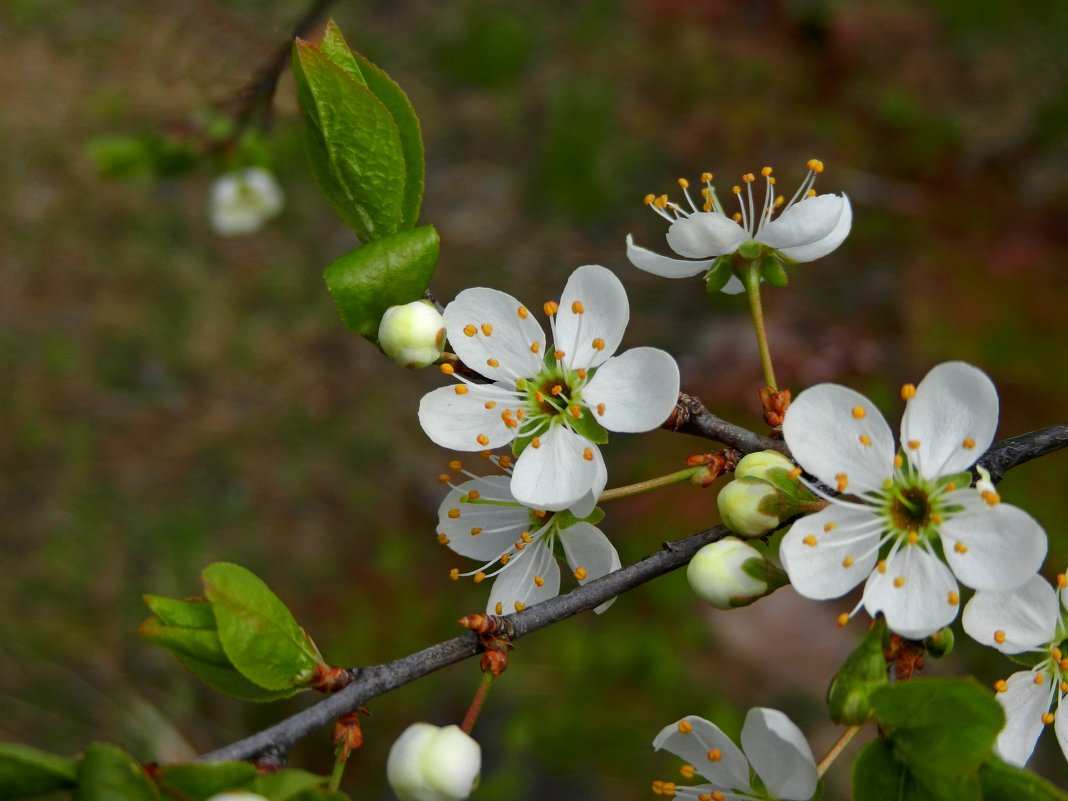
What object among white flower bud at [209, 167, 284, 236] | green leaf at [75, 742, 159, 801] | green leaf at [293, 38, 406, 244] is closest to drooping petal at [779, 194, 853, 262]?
green leaf at [293, 38, 406, 244]

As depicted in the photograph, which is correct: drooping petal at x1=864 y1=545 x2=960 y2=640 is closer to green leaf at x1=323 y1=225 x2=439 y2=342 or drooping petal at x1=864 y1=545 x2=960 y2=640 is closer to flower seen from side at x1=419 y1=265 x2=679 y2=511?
flower seen from side at x1=419 y1=265 x2=679 y2=511

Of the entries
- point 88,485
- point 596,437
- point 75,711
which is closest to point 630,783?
point 75,711

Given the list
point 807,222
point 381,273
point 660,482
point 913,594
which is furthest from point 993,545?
point 381,273

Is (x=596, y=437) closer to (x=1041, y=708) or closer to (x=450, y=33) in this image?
(x=1041, y=708)

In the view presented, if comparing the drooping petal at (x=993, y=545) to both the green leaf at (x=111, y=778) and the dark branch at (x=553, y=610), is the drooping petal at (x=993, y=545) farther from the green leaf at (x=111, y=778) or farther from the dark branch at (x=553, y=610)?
the green leaf at (x=111, y=778)

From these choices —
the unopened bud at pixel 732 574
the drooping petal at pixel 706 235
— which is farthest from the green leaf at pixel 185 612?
the drooping petal at pixel 706 235

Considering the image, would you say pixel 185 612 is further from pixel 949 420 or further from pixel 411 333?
pixel 949 420
